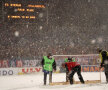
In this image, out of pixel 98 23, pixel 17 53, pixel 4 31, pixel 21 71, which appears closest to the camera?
pixel 21 71

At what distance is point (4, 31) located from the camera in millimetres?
53719

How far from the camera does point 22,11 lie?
50531 mm

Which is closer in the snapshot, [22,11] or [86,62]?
[86,62]

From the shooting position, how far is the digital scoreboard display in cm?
4925

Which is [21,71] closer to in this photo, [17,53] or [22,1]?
[17,53]

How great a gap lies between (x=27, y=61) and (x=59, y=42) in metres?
38.8

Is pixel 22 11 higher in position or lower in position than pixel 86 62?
higher

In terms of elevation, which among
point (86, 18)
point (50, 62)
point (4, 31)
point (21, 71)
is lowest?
point (21, 71)

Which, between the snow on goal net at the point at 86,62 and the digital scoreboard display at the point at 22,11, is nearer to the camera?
the snow on goal net at the point at 86,62

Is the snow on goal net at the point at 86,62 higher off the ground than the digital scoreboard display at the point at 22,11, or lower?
lower

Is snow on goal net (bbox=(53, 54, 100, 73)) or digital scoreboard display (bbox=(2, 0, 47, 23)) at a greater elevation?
digital scoreboard display (bbox=(2, 0, 47, 23))

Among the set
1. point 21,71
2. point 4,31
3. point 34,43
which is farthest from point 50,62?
point 4,31

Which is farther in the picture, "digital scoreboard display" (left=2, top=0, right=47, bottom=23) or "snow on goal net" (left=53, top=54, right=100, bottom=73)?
"digital scoreboard display" (left=2, top=0, right=47, bottom=23)

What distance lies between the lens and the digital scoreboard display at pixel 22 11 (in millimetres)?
49250
